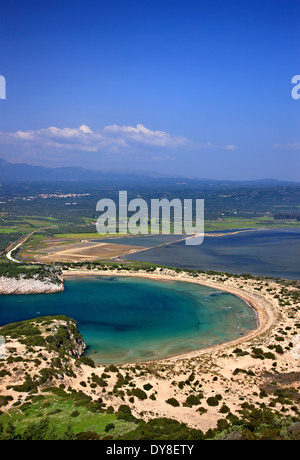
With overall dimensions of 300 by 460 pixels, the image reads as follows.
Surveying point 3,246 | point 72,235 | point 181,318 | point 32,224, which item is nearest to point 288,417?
point 181,318

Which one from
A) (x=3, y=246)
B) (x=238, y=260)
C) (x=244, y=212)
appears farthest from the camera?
(x=244, y=212)

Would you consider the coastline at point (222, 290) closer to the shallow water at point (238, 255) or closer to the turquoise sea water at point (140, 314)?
the turquoise sea water at point (140, 314)

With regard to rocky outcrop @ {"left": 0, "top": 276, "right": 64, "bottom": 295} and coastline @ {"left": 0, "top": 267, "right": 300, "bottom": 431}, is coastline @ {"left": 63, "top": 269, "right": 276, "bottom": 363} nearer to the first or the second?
coastline @ {"left": 0, "top": 267, "right": 300, "bottom": 431}

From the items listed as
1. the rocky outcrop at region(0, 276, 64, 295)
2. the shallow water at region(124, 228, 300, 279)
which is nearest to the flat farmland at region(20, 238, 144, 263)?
the shallow water at region(124, 228, 300, 279)

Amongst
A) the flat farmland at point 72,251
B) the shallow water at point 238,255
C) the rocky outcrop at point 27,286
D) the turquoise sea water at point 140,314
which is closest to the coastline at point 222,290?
the turquoise sea water at point 140,314
